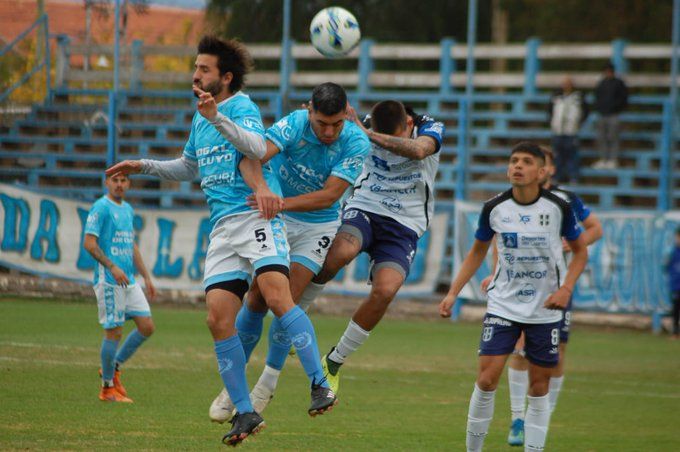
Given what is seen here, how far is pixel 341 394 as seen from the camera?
12461 millimetres

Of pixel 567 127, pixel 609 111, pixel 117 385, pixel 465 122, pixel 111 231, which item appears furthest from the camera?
pixel 465 122

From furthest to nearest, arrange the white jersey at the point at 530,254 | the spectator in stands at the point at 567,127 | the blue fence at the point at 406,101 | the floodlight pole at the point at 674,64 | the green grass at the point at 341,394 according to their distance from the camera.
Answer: the blue fence at the point at 406,101 → the spectator in stands at the point at 567,127 → the floodlight pole at the point at 674,64 → the green grass at the point at 341,394 → the white jersey at the point at 530,254

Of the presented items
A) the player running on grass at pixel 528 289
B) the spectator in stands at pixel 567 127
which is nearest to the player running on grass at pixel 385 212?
the player running on grass at pixel 528 289

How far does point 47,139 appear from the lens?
2266cm

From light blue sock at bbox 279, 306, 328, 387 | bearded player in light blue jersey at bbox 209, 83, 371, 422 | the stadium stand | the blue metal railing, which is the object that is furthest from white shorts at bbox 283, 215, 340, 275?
the blue metal railing

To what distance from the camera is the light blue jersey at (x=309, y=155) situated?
8.40 meters

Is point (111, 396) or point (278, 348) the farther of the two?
point (111, 396)

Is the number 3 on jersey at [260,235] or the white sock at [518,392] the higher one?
the number 3 on jersey at [260,235]

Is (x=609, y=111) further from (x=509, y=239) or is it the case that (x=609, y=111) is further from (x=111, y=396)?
(x=509, y=239)

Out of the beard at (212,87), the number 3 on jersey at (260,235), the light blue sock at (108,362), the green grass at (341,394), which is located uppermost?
the beard at (212,87)

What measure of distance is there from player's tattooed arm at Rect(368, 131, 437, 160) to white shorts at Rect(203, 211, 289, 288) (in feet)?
4.19

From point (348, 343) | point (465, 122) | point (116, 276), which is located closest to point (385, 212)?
point (348, 343)

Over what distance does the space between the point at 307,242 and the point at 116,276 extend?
11.3 ft

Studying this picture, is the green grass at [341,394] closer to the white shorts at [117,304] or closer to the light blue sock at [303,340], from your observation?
the white shorts at [117,304]
